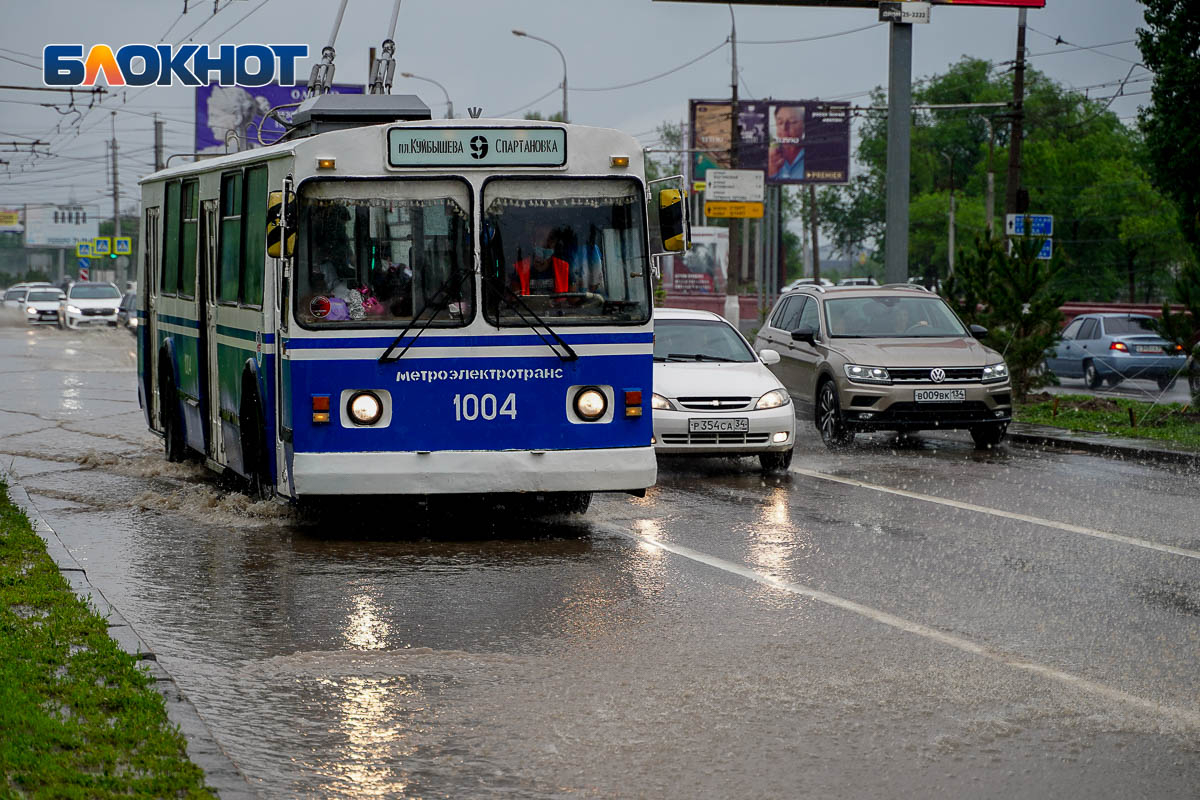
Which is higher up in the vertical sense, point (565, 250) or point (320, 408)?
point (565, 250)

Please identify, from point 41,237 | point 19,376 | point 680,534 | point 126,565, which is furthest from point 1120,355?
point 41,237

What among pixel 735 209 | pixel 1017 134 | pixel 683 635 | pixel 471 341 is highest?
pixel 1017 134

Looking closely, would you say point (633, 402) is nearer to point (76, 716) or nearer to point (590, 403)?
point (590, 403)

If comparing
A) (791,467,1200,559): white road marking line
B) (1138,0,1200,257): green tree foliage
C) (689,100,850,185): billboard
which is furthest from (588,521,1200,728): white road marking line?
(689,100,850,185): billboard

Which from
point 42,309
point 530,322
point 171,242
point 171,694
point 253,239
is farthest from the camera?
point 42,309

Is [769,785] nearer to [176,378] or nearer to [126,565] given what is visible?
[126,565]

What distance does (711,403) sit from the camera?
14.9 metres

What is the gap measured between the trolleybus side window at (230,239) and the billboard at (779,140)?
210ft

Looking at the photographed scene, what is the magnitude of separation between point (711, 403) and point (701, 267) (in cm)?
7215

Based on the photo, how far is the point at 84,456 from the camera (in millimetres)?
15625

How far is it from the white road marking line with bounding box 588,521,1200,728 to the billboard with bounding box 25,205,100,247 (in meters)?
156

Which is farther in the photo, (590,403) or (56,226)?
(56,226)

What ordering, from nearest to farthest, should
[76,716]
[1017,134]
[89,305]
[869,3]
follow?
[76,716]
[869,3]
[1017,134]
[89,305]

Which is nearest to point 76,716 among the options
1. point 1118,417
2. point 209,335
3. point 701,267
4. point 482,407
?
point 482,407
